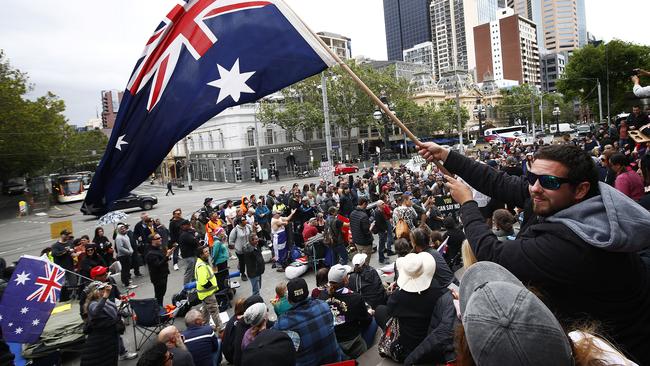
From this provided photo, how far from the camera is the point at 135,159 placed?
500cm

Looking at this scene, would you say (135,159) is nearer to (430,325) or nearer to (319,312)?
(319,312)

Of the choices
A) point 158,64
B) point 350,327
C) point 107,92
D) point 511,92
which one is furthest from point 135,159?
point 107,92

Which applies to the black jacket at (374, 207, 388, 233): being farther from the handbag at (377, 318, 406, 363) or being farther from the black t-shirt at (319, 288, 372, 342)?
the handbag at (377, 318, 406, 363)

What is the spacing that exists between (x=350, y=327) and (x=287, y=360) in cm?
149

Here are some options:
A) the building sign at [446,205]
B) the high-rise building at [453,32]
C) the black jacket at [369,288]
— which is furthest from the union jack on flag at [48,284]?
the high-rise building at [453,32]

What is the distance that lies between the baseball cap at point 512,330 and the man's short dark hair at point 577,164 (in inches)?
37.8

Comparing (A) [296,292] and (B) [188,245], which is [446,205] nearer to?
(B) [188,245]

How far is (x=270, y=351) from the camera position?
145 inches

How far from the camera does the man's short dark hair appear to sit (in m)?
1.87

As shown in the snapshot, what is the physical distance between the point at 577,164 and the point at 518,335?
3.79 feet

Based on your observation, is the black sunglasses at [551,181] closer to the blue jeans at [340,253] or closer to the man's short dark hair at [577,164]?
the man's short dark hair at [577,164]

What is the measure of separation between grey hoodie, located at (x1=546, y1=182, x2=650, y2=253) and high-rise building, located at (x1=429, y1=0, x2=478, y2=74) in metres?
163

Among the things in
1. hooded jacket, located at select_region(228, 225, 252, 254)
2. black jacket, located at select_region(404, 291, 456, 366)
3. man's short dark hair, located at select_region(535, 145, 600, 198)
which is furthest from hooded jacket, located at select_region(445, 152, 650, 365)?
hooded jacket, located at select_region(228, 225, 252, 254)

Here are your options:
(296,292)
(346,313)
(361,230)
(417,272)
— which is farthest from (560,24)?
(296,292)
